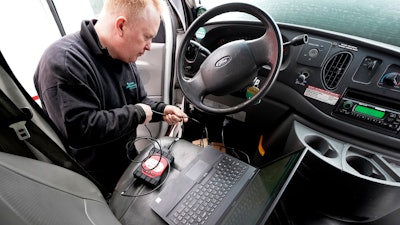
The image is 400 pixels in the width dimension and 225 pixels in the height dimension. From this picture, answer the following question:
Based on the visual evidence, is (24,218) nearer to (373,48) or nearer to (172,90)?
(373,48)

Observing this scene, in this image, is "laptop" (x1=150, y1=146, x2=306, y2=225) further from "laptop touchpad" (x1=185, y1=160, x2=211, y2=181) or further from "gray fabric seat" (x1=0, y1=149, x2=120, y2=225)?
"gray fabric seat" (x1=0, y1=149, x2=120, y2=225)

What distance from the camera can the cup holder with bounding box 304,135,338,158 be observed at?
31.0 inches

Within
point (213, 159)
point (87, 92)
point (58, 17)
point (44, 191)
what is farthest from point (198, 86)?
point (58, 17)

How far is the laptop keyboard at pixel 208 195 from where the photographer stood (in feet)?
2.17

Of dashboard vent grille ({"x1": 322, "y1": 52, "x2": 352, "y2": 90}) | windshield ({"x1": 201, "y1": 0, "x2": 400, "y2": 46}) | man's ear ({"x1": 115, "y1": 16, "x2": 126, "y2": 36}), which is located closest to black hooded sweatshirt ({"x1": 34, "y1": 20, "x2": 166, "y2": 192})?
man's ear ({"x1": 115, "y1": 16, "x2": 126, "y2": 36})

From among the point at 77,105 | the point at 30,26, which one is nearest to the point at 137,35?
the point at 77,105

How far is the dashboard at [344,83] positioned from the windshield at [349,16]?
0.63ft

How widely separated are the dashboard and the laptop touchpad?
492mm

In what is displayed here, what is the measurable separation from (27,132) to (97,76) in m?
0.39

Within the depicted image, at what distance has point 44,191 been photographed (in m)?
0.38

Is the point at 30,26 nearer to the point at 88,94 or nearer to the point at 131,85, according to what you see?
the point at 131,85

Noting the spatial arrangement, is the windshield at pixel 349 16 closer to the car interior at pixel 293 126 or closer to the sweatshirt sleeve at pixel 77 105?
the car interior at pixel 293 126

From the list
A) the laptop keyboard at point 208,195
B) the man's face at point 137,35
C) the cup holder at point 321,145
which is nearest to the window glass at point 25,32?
the man's face at point 137,35

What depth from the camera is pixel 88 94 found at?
0.77 meters
